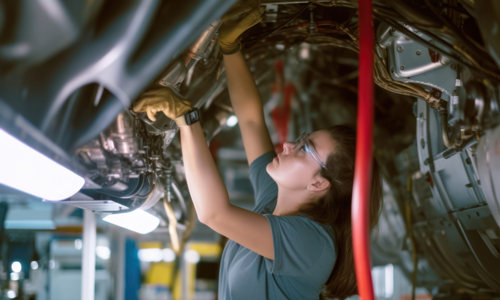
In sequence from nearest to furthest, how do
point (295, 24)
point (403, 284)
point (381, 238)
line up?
point (295, 24) → point (381, 238) → point (403, 284)

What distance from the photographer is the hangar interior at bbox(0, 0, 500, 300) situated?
32.2 inches

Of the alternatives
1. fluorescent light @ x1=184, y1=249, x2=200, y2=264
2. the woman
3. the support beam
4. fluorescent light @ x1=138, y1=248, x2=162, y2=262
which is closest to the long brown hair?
the woman

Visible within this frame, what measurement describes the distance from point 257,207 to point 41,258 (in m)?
2.21

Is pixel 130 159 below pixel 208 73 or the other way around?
below

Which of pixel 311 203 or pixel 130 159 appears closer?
pixel 130 159

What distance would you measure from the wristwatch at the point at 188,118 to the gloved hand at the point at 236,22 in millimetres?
263

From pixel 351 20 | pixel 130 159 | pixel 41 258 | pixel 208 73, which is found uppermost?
pixel 351 20

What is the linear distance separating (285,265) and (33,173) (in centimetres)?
74

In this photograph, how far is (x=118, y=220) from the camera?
1.73 m

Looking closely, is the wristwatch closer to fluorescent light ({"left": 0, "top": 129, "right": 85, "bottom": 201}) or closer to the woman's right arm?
fluorescent light ({"left": 0, "top": 129, "right": 85, "bottom": 201})

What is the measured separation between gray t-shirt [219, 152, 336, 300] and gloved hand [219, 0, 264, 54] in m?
0.55

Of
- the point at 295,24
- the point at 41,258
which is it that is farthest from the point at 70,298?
the point at 295,24

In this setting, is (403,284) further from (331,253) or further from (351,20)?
(351,20)

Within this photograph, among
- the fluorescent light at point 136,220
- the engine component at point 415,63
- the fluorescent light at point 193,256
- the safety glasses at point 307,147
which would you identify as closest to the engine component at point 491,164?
the engine component at point 415,63
